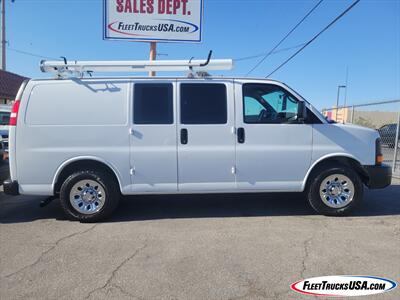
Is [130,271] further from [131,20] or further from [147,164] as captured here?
[131,20]

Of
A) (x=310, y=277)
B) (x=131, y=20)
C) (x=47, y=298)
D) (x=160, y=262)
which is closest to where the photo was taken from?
(x=47, y=298)

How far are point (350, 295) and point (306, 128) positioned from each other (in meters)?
2.63

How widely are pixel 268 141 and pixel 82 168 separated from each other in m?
2.90

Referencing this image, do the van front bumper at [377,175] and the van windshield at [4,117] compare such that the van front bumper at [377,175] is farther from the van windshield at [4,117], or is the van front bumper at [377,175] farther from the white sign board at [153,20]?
the van windshield at [4,117]

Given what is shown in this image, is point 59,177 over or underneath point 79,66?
underneath

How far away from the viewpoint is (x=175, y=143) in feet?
15.0

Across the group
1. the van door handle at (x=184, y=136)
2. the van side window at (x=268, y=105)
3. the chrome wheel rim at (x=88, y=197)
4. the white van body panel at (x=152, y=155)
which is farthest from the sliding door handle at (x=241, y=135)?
the chrome wheel rim at (x=88, y=197)

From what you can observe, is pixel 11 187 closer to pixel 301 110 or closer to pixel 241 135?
pixel 241 135

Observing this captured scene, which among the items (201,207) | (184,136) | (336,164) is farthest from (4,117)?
(336,164)

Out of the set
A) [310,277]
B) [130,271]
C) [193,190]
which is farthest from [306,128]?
[130,271]

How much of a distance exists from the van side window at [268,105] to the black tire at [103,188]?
2.30 m

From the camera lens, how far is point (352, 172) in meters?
4.80

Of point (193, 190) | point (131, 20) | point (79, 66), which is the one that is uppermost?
point (131, 20)

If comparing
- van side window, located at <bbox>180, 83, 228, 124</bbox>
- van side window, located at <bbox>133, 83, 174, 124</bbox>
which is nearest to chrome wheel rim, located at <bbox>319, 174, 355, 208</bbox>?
van side window, located at <bbox>180, 83, 228, 124</bbox>
